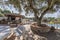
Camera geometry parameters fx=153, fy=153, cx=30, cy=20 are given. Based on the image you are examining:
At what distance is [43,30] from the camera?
517 inches

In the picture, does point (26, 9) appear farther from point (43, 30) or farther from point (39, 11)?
point (43, 30)

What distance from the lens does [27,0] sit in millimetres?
13180

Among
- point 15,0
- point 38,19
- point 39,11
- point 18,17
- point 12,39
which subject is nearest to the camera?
point 12,39

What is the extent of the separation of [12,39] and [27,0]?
9.36 meters

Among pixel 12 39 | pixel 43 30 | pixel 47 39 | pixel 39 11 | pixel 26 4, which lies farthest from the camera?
pixel 39 11

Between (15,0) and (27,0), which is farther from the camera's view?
(27,0)

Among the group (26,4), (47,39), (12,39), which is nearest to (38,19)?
(26,4)

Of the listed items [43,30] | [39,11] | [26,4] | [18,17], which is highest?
[26,4]

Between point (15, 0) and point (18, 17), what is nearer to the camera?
point (15, 0)

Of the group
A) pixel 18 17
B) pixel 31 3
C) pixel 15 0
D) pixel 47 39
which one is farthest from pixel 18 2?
pixel 18 17

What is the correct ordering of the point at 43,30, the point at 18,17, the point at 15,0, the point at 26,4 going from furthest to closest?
the point at 18,17
the point at 26,4
the point at 43,30
the point at 15,0

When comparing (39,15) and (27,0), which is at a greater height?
(27,0)

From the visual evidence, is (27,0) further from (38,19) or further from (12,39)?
(12,39)

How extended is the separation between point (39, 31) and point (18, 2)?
117 inches
